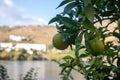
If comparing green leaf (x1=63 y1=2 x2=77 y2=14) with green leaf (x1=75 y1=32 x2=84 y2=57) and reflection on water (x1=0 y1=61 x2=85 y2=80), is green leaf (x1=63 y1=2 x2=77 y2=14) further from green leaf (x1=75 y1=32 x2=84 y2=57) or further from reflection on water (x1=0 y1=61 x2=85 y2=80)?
reflection on water (x1=0 y1=61 x2=85 y2=80)

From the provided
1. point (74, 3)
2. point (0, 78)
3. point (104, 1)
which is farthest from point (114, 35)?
point (0, 78)

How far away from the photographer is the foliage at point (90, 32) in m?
1.25

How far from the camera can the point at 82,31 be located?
4.16 ft

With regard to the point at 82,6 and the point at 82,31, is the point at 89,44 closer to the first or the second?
the point at 82,31

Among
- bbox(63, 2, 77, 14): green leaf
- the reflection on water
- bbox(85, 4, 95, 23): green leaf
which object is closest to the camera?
bbox(85, 4, 95, 23): green leaf

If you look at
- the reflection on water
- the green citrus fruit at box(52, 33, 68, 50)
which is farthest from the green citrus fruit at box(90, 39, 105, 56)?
the reflection on water

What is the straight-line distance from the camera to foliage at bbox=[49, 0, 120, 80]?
1246 mm

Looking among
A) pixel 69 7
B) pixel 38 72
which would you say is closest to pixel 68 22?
pixel 69 7

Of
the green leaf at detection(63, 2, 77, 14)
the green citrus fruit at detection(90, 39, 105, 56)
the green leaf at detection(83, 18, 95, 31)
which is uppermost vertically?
the green leaf at detection(63, 2, 77, 14)

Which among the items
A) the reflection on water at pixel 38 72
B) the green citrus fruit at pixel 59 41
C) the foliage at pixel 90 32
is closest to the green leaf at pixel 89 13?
the foliage at pixel 90 32

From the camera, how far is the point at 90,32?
1303 millimetres

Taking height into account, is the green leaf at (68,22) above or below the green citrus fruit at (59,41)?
above

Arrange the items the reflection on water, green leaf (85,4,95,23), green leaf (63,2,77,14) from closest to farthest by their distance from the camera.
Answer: green leaf (85,4,95,23) → green leaf (63,2,77,14) → the reflection on water

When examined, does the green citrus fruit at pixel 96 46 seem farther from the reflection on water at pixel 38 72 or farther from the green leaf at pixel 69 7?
the reflection on water at pixel 38 72
